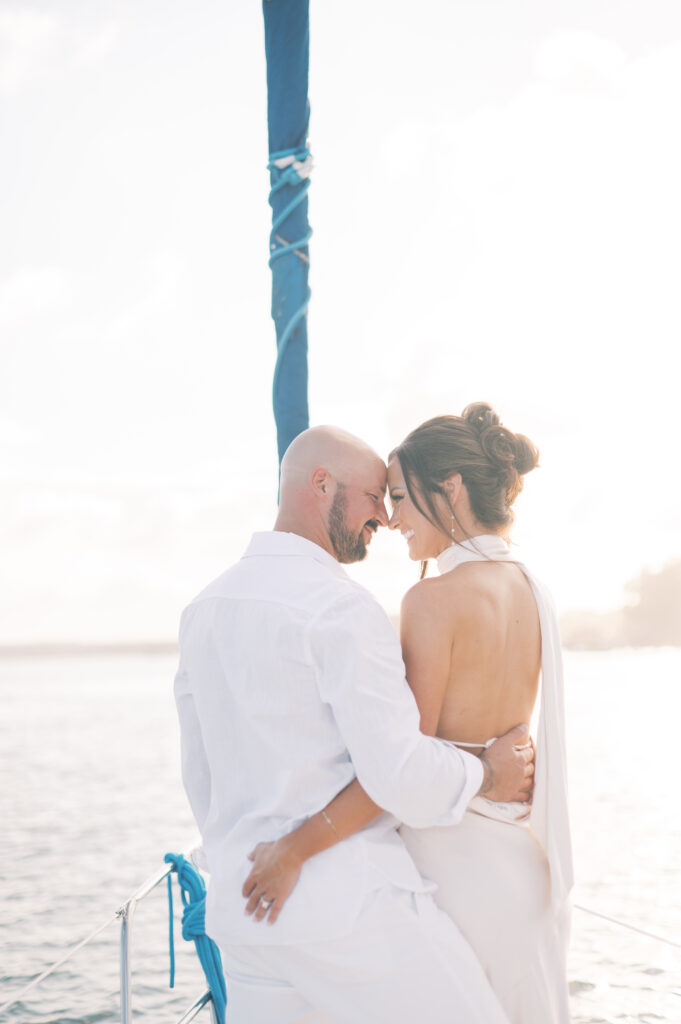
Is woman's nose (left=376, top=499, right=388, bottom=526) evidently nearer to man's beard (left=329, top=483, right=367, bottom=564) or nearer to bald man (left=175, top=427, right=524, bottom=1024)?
man's beard (left=329, top=483, right=367, bottom=564)

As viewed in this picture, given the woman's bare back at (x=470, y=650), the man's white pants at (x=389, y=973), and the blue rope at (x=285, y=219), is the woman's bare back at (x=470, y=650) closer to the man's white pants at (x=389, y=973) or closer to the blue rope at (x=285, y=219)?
the man's white pants at (x=389, y=973)

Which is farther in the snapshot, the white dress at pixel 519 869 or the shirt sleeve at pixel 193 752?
the shirt sleeve at pixel 193 752

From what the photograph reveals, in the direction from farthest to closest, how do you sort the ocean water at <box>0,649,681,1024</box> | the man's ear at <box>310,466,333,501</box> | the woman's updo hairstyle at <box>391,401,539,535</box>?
Result: the ocean water at <box>0,649,681,1024</box>
the woman's updo hairstyle at <box>391,401,539,535</box>
the man's ear at <box>310,466,333,501</box>

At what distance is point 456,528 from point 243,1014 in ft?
3.77

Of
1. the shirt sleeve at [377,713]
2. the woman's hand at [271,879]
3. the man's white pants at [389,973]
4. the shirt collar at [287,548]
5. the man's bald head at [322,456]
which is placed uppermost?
the man's bald head at [322,456]

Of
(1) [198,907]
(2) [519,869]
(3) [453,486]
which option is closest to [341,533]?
(3) [453,486]

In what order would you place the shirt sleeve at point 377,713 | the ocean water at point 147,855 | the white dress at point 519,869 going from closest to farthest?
the shirt sleeve at point 377,713, the white dress at point 519,869, the ocean water at point 147,855

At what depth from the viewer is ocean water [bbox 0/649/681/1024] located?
9438 millimetres

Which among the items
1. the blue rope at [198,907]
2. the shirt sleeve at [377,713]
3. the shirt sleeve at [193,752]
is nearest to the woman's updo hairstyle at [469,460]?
the shirt sleeve at [377,713]

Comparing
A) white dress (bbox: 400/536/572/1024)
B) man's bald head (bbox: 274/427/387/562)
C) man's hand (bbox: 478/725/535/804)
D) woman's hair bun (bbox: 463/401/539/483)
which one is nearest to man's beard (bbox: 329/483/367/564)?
man's bald head (bbox: 274/427/387/562)

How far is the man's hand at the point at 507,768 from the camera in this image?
78.6 inches

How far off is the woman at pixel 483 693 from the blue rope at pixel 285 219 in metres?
0.40

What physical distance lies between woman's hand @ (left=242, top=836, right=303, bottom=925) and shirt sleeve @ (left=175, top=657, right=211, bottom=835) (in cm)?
31

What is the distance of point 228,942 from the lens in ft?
6.06
